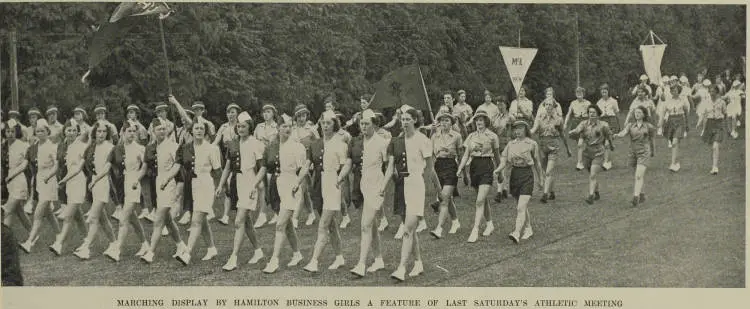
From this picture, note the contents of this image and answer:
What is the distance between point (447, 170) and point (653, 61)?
4221 mm

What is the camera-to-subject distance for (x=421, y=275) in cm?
1071

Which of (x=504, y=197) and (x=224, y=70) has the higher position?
(x=224, y=70)

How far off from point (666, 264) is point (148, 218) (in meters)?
6.43

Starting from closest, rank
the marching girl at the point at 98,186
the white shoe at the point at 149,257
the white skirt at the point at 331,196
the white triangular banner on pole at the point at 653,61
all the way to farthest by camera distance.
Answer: the white skirt at the point at 331,196
the white shoe at the point at 149,257
the marching girl at the point at 98,186
the white triangular banner on pole at the point at 653,61

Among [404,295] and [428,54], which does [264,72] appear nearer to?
[428,54]

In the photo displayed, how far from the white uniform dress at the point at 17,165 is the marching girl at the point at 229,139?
7.07 feet

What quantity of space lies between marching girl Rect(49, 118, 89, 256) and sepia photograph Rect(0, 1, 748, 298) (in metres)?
0.03

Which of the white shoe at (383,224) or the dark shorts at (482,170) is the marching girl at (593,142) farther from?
the white shoe at (383,224)

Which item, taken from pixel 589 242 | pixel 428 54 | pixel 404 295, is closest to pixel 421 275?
pixel 404 295

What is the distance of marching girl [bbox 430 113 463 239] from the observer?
496 inches

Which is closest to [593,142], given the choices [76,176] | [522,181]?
[522,181]

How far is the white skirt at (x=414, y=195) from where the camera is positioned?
33.8ft

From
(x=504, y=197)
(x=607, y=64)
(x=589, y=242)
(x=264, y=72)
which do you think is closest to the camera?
(x=589, y=242)

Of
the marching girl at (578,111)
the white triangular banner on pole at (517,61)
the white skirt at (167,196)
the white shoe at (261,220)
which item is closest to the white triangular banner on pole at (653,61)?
the marching girl at (578,111)
